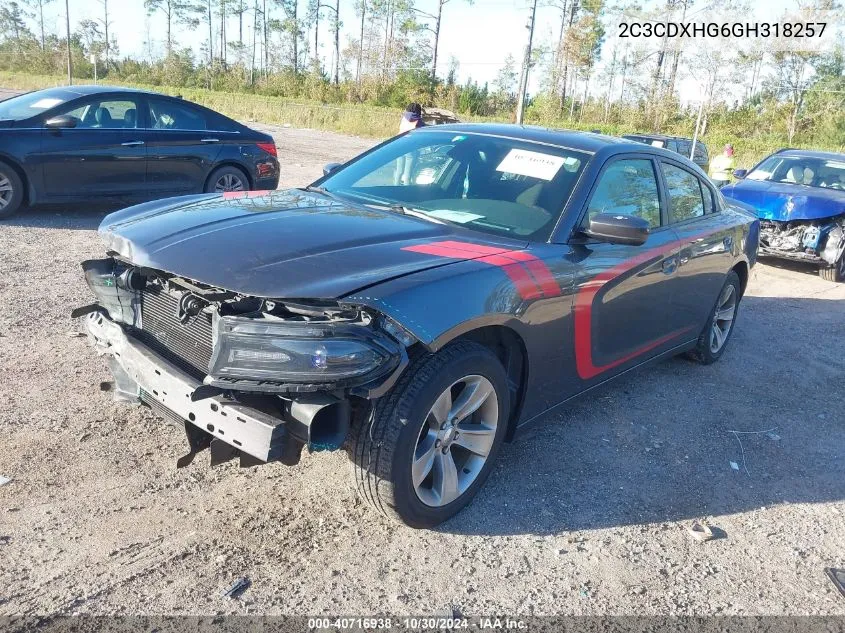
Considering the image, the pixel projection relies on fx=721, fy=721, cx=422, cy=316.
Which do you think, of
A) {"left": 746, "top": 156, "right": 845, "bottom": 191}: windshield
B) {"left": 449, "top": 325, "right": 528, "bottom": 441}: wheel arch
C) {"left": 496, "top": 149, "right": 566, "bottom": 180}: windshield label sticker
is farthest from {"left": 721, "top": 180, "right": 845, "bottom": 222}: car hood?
{"left": 449, "top": 325, "right": 528, "bottom": 441}: wheel arch

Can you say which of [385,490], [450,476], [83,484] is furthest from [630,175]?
[83,484]

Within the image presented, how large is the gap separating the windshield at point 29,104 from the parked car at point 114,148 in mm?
11

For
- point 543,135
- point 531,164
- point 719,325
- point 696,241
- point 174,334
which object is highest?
point 543,135

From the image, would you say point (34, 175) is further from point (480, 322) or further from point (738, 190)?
point (738, 190)

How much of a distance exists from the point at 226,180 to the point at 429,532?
776 centimetres

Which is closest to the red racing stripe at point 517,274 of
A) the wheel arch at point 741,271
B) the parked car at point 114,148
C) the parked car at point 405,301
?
the parked car at point 405,301

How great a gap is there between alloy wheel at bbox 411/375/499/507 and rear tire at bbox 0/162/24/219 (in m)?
7.05

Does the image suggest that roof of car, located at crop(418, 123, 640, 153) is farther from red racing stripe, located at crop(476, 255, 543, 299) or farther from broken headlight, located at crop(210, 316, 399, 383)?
broken headlight, located at crop(210, 316, 399, 383)

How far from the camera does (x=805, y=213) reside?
9297 mm

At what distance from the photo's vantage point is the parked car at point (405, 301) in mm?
2619

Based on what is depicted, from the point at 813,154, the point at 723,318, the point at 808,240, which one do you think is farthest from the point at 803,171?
the point at 723,318

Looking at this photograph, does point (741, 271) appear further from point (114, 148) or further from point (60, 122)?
point (60, 122)

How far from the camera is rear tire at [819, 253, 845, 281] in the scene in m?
9.36

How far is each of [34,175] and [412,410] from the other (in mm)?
7138
